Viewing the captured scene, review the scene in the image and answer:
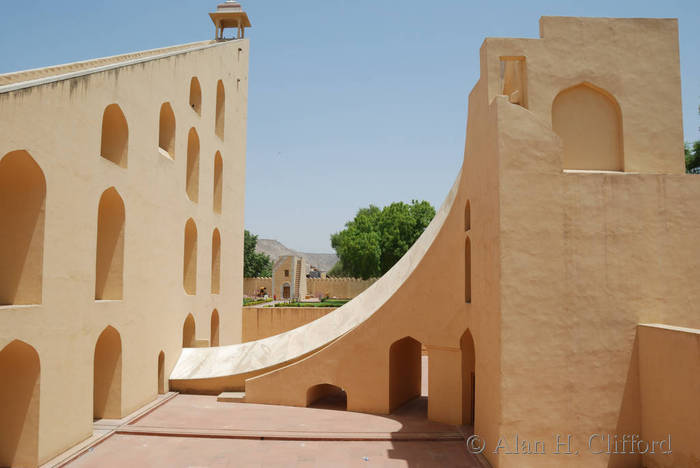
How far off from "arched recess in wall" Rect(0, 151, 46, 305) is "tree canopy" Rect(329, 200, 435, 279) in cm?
2915

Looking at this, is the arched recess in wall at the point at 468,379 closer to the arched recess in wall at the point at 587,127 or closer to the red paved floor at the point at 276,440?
the red paved floor at the point at 276,440

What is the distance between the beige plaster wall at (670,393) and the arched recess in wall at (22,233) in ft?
29.4

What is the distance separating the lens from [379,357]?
11.5 m

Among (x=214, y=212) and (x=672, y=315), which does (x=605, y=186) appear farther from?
(x=214, y=212)

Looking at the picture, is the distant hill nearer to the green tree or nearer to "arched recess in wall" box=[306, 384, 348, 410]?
the green tree

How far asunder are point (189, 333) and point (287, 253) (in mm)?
72104

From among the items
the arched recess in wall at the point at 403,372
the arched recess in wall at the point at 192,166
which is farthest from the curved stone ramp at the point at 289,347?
the arched recess in wall at the point at 192,166

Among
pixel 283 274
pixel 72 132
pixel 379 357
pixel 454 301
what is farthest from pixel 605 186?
pixel 283 274

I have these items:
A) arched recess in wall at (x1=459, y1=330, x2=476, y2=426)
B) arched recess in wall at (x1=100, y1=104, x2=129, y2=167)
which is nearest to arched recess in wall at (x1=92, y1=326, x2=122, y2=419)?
arched recess in wall at (x1=100, y1=104, x2=129, y2=167)

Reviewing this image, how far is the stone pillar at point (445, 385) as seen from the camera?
10461 millimetres

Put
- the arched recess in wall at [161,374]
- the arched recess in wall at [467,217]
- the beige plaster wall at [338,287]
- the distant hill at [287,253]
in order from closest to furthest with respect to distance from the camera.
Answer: the arched recess in wall at [467,217]
the arched recess in wall at [161,374]
the beige plaster wall at [338,287]
the distant hill at [287,253]

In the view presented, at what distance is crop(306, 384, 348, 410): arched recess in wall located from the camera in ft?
39.7

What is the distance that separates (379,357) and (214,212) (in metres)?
8.45

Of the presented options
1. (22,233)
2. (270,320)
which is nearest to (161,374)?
(22,233)
